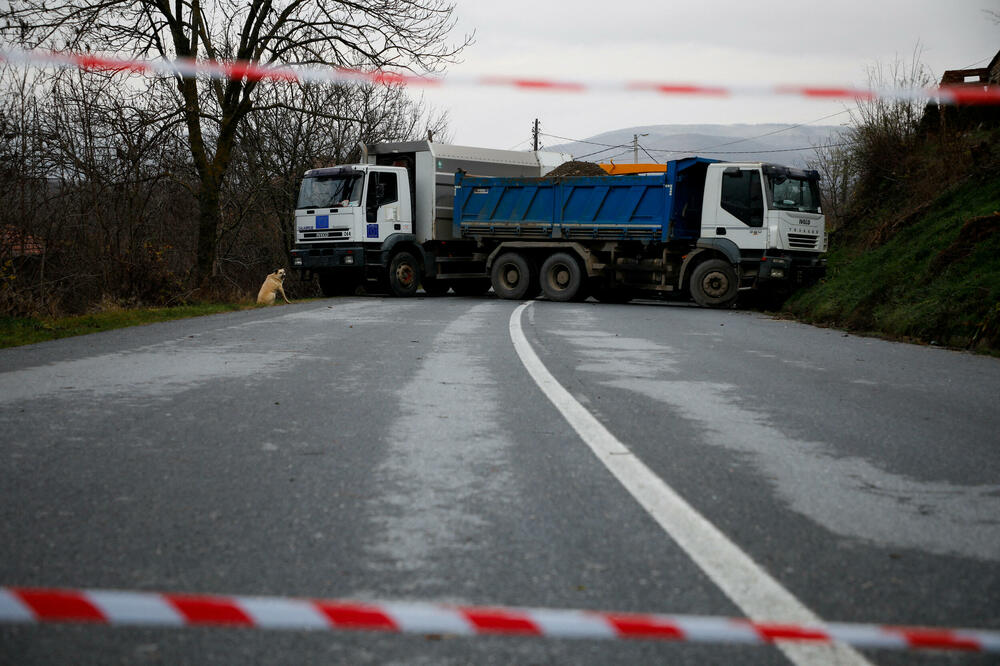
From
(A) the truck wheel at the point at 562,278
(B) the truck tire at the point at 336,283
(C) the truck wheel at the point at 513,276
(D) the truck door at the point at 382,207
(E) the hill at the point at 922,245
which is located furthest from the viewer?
(B) the truck tire at the point at 336,283

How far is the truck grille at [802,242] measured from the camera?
19.8m

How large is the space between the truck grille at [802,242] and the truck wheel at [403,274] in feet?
30.5

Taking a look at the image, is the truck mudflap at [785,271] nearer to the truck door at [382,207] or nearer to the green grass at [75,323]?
the truck door at [382,207]

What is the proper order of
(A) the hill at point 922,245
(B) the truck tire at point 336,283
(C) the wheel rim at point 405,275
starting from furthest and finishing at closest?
1. (B) the truck tire at point 336,283
2. (C) the wheel rim at point 405,275
3. (A) the hill at point 922,245

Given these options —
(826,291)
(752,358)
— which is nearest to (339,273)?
(826,291)

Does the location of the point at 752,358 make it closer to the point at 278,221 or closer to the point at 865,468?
the point at 865,468

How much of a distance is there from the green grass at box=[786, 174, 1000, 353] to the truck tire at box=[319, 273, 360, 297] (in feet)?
36.2

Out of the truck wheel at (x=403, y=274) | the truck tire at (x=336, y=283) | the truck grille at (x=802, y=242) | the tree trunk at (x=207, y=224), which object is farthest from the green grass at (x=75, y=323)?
the truck grille at (x=802, y=242)

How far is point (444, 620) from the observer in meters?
2.71

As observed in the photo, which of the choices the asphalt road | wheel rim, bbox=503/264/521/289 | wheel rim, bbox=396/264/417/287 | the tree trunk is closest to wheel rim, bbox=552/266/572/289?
wheel rim, bbox=503/264/521/289

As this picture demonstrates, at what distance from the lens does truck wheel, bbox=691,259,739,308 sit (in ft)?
65.8

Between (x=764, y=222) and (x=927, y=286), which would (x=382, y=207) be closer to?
(x=764, y=222)

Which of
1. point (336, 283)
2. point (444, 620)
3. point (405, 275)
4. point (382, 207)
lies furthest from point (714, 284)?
point (444, 620)

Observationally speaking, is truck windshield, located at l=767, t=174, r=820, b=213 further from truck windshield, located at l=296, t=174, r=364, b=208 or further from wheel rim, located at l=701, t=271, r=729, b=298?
truck windshield, located at l=296, t=174, r=364, b=208
